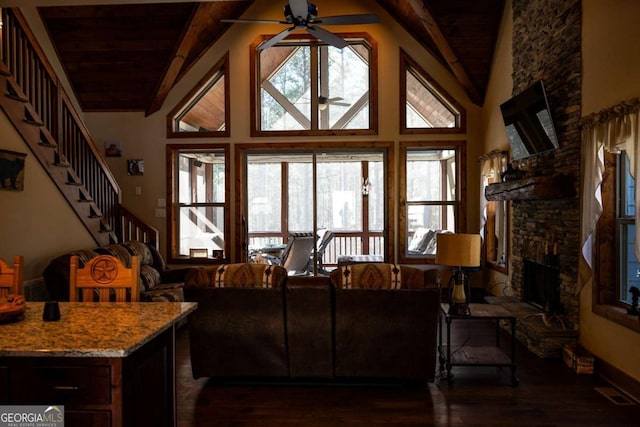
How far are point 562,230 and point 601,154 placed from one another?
0.96 m

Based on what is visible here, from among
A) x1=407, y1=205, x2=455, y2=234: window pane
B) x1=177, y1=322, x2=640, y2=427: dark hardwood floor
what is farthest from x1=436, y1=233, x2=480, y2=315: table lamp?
x1=407, y1=205, x2=455, y2=234: window pane

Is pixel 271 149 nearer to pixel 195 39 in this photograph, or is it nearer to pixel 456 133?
pixel 195 39

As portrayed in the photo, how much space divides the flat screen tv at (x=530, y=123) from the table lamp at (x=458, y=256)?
1.70 m

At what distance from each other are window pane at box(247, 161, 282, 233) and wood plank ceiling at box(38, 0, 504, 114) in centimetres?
191

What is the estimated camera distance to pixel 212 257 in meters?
7.15

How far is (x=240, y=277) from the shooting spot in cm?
327

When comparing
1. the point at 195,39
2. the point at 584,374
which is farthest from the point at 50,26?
the point at 584,374

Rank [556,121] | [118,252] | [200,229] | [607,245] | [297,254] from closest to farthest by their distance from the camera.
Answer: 1. [607,245]
2. [556,121]
3. [118,252]
4. [297,254]
5. [200,229]

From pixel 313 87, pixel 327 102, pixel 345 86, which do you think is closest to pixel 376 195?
pixel 327 102

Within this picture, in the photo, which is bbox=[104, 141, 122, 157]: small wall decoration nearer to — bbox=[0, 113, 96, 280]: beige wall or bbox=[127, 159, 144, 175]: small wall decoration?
bbox=[127, 159, 144, 175]: small wall decoration

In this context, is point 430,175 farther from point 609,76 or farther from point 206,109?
point 206,109

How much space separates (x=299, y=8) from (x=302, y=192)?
346 centimetres

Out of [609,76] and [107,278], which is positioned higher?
[609,76]

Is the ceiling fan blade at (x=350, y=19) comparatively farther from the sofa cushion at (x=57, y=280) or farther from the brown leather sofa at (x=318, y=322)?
the sofa cushion at (x=57, y=280)
